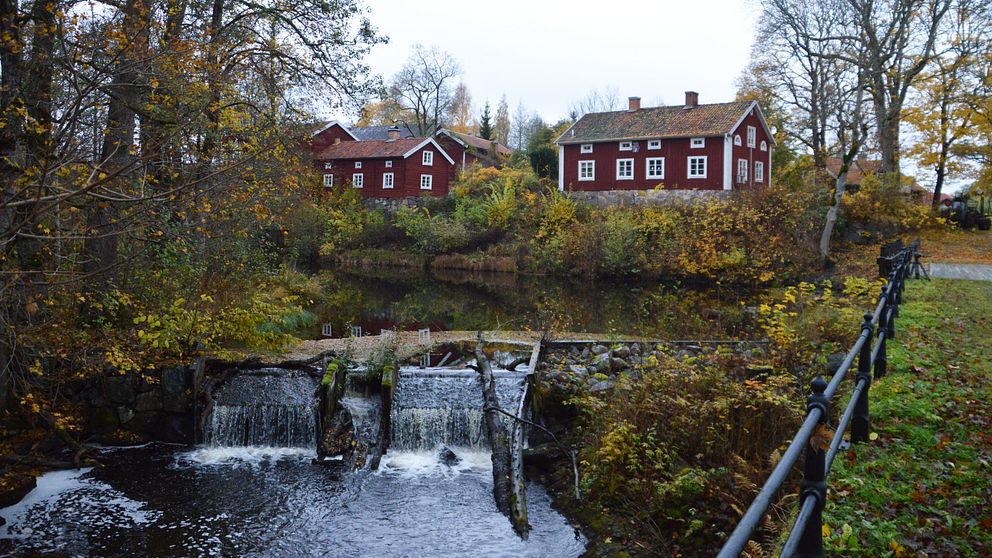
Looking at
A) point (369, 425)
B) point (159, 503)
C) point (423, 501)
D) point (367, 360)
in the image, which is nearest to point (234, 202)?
point (367, 360)

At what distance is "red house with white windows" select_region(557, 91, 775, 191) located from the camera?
39.8 m

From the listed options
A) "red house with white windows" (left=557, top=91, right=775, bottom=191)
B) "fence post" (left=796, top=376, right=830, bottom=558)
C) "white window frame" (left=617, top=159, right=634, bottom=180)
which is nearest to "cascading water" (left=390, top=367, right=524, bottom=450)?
"fence post" (left=796, top=376, right=830, bottom=558)

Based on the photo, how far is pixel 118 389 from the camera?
1260 cm

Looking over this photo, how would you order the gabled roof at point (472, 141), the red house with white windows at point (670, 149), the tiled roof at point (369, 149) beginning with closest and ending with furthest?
1. the red house with white windows at point (670, 149)
2. the tiled roof at point (369, 149)
3. the gabled roof at point (472, 141)

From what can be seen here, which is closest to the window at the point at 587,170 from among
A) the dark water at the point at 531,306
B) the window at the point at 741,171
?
the window at the point at 741,171

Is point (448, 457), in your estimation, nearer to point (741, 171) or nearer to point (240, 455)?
point (240, 455)

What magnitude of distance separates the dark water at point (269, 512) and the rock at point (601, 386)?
8.04ft

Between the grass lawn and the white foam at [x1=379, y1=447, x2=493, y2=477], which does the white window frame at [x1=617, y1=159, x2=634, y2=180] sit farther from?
the grass lawn

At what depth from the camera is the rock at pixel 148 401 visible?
1271 cm

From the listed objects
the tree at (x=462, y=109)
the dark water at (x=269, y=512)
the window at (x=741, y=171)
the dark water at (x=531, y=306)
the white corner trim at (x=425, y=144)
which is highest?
the tree at (x=462, y=109)

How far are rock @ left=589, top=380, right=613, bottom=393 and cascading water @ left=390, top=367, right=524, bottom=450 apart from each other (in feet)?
4.66

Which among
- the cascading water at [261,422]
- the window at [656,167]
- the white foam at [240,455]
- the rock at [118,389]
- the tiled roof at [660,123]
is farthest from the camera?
the window at [656,167]

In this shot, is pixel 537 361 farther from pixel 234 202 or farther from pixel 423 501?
pixel 234 202

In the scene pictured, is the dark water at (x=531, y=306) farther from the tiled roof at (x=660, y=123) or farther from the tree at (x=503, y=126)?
the tree at (x=503, y=126)
